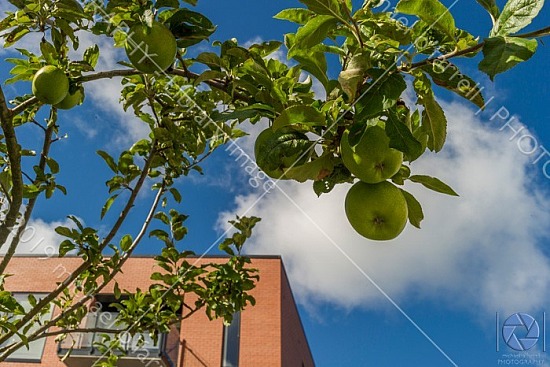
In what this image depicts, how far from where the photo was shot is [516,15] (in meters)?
1.15

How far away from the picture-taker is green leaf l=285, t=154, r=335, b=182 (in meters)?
1.50

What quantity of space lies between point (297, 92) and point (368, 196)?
1.91 ft

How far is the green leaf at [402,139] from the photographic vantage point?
1.22 metres

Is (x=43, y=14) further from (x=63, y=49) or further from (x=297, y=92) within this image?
(x=297, y=92)

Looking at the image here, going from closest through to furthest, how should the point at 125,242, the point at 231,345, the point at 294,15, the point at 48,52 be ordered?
the point at 294,15 → the point at 48,52 → the point at 125,242 → the point at 231,345

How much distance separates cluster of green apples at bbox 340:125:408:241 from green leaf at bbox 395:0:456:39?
12.3 inches

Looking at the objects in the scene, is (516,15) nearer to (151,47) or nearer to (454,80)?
(454,80)

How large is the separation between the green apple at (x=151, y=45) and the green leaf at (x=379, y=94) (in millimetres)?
910

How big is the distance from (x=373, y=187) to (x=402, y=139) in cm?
25

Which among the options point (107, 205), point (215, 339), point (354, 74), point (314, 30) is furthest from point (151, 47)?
point (215, 339)

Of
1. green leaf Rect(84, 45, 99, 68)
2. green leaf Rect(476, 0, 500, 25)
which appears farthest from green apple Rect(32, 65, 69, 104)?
green leaf Rect(476, 0, 500, 25)

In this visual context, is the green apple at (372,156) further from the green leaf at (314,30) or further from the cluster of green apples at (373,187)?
the green leaf at (314,30)

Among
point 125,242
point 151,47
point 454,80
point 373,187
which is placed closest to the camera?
point 454,80

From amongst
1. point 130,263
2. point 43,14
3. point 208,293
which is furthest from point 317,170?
point 130,263
